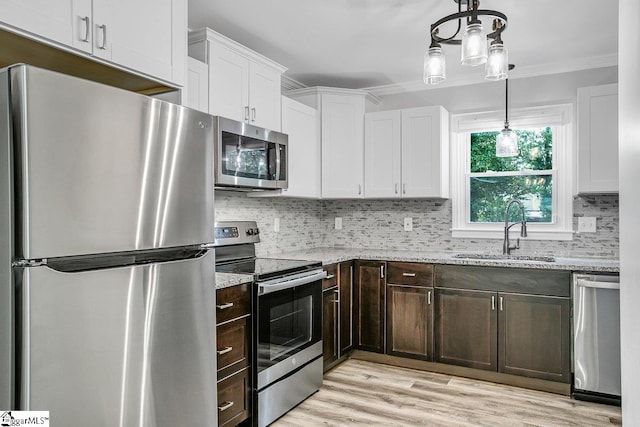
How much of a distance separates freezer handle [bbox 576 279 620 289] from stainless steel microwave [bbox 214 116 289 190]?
2.07 m

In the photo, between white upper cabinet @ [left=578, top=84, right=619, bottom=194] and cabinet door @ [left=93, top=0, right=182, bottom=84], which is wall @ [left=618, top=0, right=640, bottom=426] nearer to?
cabinet door @ [left=93, top=0, right=182, bottom=84]

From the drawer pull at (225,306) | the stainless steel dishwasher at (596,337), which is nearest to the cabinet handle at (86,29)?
the drawer pull at (225,306)

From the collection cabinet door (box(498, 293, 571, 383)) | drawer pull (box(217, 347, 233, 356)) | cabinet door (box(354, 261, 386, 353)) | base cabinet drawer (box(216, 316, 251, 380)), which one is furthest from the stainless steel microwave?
cabinet door (box(498, 293, 571, 383))

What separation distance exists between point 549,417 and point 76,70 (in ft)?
10.2

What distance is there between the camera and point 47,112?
1.24 m

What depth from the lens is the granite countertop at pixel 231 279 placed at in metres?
2.24

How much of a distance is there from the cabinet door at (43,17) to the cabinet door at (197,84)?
0.93 m

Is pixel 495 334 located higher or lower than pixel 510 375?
higher

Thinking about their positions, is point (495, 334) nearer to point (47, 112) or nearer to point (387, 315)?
point (387, 315)

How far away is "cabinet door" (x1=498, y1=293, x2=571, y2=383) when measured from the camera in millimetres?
3057

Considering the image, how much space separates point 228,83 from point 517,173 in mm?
2537

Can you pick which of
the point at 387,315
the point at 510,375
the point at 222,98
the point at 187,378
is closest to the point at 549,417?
the point at 510,375

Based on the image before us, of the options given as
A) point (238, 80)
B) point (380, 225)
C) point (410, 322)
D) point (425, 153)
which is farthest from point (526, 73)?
point (238, 80)

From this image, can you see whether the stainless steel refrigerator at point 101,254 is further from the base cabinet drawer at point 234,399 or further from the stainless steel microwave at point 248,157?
the stainless steel microwave at point 248,157
